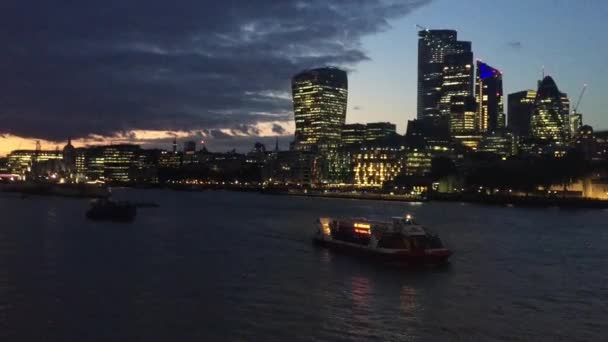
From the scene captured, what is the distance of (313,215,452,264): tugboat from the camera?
127 ft

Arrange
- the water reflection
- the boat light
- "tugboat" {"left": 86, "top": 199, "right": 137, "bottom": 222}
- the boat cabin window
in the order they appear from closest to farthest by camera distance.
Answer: the water reflection → the boat cabin window → the boat light → "tugboat" {"left": 86, "top": 199, "right": 137, "bottom": 222}

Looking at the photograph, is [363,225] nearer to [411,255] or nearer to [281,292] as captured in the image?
[411,255]

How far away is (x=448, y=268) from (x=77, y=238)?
28.1m

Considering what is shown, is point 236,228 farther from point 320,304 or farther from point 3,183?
point 3,183

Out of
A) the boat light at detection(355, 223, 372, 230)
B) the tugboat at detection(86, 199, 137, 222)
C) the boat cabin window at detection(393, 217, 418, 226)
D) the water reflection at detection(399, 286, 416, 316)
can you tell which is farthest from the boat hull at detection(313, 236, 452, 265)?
the tugboat at detection(86, 199, 137, 222)

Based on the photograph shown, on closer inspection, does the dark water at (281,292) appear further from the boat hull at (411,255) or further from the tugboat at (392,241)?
the tugboat at (392,241)

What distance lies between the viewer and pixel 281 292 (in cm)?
2919

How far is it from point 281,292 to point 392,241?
494 inches

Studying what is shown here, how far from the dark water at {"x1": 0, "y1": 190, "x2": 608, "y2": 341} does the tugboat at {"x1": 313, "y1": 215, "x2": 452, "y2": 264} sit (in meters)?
1.22

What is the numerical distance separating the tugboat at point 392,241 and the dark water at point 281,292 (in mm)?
1224

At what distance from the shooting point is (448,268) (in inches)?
1478

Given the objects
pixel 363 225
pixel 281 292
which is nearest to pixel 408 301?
pixel 281 292

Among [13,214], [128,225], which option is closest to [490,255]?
[128,225]

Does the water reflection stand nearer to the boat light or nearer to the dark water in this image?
the dark water
